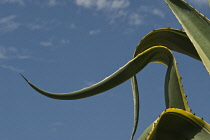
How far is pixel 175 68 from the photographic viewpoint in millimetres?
1650

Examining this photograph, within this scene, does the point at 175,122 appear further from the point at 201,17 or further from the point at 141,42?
the point at 141,42

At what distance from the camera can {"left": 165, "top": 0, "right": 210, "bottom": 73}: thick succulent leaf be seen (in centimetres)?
147

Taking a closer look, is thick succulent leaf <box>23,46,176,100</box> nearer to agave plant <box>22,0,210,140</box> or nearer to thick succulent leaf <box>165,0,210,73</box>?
agave plant <box>22,0,210,140</box>

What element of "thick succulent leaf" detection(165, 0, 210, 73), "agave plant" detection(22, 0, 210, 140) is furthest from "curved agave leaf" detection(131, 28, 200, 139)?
"thick succulent leaf" detection(165, 0, 210, 73)

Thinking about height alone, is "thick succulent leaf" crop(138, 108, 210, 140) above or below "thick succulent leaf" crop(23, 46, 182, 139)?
below

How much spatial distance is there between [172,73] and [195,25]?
21cm

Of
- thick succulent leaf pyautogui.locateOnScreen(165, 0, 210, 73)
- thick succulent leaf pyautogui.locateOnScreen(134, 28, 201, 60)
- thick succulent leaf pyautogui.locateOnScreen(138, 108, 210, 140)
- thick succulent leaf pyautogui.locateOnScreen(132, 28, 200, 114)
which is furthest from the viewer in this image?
thick succulent leaf pyautogui.locateOnScreen(134, 28, 201, 60)

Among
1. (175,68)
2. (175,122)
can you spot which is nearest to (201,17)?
(175,68)

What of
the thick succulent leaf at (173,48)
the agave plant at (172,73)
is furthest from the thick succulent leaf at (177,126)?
the thick succulent leaf at (173,48)

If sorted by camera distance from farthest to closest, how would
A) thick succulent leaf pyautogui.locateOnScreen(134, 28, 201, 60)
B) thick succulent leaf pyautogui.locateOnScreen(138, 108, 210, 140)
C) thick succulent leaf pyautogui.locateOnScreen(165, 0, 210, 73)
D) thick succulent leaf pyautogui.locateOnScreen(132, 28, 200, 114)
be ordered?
1. thick succulent leaf pyautogui.locateOnScreen(134, 28, 201, 60)
2. thick succulent leaf pyautogui.locateOnScreen(132, 28, 200, 114)
3. thick succulent leaf pyautogui.locateOnScreen(165, 0, 210, 73)
4. thick succulent leaf pyautogui.locateOnScreen(138, 108, 210, 140)

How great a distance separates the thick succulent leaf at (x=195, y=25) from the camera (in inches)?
57.9

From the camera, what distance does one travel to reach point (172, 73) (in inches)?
65.5

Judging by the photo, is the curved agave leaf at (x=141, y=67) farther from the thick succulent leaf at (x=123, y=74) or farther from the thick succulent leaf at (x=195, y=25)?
the thick succulent leaf at (x=195, y=25)

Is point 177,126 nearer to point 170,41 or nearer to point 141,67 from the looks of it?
point 141,67
